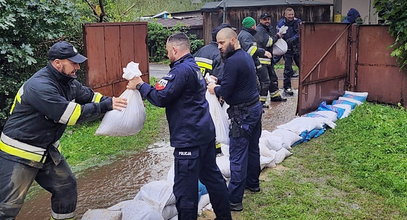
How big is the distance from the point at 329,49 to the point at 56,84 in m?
5.78

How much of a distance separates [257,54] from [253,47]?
15.3 inches

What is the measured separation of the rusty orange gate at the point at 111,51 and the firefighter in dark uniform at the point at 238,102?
345cm

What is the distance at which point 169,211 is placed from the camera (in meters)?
3.87

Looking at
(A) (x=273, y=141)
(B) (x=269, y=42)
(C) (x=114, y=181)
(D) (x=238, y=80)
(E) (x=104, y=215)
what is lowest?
(C) (x=114, y=181)

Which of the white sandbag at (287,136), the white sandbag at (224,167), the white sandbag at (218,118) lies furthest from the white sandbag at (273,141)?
the white sandbag at (218,118)

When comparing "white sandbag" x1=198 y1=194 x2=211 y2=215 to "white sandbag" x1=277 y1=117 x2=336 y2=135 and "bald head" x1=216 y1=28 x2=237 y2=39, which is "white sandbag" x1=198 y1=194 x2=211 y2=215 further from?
"white sandbag" x1=277 y1=117 x2=336 y2=135

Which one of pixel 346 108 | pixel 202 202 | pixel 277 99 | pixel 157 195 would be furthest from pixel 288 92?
pixel 157 195

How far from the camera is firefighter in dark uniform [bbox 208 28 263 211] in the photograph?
408 cm

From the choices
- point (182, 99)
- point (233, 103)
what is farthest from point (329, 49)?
point (182, 99)

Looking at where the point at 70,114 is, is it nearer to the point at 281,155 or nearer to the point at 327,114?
the point at 281,155

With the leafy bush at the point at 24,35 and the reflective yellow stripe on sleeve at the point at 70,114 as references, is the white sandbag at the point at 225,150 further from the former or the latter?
the leafy bush at the point at 24,35

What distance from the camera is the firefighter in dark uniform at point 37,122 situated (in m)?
3.18

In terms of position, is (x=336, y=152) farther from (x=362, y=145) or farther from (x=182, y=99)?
(x=182, y=99)

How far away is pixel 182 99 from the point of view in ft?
11.4
